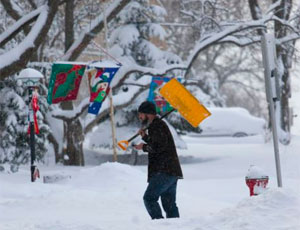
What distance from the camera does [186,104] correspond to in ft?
26.9

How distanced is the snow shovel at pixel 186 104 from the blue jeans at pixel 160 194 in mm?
1302

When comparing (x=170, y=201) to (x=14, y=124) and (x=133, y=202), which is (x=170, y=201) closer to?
(x=133, y=202)

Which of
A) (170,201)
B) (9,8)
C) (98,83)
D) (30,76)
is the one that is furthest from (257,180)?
(9,8)

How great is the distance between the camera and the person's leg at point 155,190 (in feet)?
22.9

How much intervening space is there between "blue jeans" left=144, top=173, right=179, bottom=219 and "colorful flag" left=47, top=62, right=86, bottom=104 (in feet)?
27.0

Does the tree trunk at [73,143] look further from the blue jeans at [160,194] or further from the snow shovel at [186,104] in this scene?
the blue jeans at [160,194]

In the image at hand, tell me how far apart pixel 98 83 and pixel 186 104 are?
741cm

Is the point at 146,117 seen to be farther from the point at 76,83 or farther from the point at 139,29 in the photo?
the point at 139,29

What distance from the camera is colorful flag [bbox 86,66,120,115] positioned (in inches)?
597

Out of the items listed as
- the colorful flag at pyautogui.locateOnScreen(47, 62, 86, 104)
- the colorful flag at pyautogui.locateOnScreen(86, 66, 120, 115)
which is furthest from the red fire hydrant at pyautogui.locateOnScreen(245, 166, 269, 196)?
the colorful flag at pyautogui.locateOnScreen(47, 62, 86, 104)

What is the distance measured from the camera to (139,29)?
76.6 ft

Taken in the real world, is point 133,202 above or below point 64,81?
below

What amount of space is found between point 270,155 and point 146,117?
15.6 m

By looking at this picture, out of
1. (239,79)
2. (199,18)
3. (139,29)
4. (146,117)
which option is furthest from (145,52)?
(239,79)
